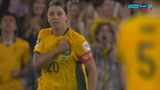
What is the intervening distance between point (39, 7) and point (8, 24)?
0.62 meters

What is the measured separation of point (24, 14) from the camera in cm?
844

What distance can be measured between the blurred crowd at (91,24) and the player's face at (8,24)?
115mm

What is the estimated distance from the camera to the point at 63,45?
5.49 meters

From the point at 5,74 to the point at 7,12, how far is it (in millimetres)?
1055

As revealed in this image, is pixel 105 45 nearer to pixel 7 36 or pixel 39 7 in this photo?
pixel 39 7

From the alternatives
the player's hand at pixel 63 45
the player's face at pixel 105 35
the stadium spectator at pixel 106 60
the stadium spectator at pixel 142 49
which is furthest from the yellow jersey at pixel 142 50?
the player's face at pixel 105 35

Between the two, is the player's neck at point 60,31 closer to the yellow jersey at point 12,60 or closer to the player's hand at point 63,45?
the player's hand at point 63,45

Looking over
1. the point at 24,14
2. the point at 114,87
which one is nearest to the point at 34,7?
the point at 24,14

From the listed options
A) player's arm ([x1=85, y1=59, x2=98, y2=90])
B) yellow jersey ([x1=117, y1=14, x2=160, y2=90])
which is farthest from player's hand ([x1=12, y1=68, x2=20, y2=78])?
yellow jersey ([x1=117, y1=14, x2=160, y2=90])

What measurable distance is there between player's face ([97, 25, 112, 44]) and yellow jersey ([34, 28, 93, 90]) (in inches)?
95.4

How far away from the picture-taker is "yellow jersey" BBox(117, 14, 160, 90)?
314 cm

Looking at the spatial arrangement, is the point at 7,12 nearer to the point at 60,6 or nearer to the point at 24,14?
the point at 24,14

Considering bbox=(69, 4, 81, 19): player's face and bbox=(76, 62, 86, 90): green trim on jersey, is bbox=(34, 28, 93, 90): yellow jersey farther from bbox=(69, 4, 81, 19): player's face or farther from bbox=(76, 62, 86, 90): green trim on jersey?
bbox=(69, 4, 81, 19): player's face

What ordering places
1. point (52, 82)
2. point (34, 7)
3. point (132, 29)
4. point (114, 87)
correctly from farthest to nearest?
1. point (34, 7)
2. point (114, 87)
3. point (52, 82)
4. point (132, 29)
